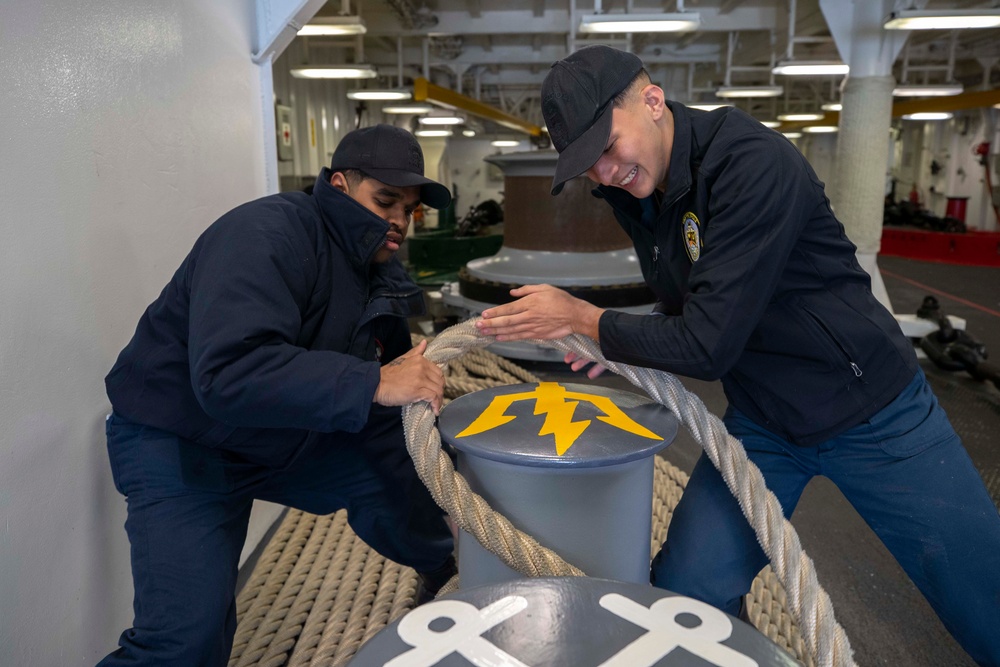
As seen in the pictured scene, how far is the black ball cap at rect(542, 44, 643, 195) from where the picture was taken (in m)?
1.56

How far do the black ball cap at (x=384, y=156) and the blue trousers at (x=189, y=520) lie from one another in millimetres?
687

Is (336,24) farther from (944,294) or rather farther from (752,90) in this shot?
(944,294)

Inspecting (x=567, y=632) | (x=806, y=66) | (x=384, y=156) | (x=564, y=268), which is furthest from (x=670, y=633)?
(x=806, y=66)

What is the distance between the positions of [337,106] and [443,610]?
44.1 feet

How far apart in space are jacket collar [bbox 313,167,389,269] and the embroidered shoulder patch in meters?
0.72

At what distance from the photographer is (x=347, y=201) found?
1.92m

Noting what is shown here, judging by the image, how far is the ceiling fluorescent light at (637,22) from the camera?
6.61 metres

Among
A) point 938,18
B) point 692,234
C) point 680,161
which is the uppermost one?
point 938,18

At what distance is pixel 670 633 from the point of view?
1.08m

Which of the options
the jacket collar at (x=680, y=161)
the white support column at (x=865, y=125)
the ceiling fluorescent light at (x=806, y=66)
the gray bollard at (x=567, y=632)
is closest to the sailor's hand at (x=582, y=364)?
the jacket collar at (x=680, y=161)

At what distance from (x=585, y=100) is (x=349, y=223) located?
69 cm

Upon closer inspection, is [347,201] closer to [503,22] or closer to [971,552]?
[971,552]

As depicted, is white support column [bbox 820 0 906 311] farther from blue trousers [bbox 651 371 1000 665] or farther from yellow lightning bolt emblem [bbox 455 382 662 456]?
yellow lightning bolt emblem [bbox 455 382 662 456]

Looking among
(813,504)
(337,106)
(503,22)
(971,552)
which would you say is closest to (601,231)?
(813,504)
